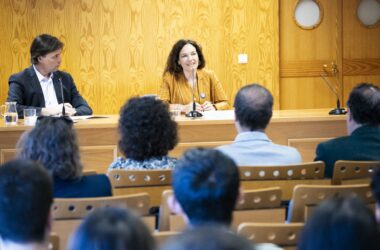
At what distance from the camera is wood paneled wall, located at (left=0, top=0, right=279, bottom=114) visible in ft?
24.6

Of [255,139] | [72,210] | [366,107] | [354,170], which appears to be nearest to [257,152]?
[255,139]

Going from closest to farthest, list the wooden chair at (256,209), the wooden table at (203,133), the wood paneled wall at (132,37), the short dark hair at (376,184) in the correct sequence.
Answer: the short dark hair at (376,184) < the wooden chair at (256,209) < the wooden table at (203,133) < the wood paneled wall at (132,37)

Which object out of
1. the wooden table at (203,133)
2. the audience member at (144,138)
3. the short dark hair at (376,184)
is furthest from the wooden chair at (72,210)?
the wooden table at (203,133)

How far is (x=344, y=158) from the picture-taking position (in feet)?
12.3

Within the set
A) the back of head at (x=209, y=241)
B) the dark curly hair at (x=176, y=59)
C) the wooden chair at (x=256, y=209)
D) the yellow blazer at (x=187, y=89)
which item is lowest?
the wooden chair at (x=256, y=209)

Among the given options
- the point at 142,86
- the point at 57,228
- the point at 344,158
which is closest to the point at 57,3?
the point at 142,86

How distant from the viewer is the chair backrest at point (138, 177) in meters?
3.28

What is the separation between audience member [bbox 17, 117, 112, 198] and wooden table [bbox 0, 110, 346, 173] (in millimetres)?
1950

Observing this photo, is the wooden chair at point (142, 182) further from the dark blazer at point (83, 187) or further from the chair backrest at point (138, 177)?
the dark blazer at point (83, 187)

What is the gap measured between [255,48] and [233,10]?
492 millimetres

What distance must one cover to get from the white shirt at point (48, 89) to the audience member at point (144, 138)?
8.05ft

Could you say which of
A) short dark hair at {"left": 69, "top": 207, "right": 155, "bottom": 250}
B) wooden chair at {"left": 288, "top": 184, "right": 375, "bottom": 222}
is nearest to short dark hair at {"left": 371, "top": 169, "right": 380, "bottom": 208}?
wooden chair at {"left": 288, "top": 184, "right": 375, "bottom": 222}

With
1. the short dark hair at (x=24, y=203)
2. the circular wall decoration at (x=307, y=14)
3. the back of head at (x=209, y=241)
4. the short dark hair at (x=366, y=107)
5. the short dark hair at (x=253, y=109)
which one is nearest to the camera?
the back of head at (x=209, y=241)

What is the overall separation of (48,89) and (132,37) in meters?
1.95
